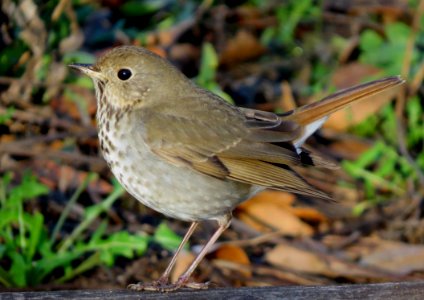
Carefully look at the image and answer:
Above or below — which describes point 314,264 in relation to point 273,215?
below

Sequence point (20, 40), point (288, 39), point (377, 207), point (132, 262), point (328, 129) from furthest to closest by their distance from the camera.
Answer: point (288, 39) → point (328, 129) → point (377, 207) → point (20, 40) → point (132, 262)

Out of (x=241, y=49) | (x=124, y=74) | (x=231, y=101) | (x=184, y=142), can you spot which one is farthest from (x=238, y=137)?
(x=241, y=49)

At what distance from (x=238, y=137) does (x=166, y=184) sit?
0.45 metres

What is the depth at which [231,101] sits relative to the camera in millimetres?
6340

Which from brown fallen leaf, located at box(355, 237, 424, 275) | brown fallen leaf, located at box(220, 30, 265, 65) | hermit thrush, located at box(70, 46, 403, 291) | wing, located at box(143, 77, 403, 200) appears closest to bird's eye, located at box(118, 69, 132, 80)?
hermit thrush, located at box(70, 46, 403, 291)

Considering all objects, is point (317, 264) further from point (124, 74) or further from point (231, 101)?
point (124, 74)

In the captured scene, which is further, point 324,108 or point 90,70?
point 324,108

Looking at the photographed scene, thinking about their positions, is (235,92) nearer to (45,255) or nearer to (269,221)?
(269,221)

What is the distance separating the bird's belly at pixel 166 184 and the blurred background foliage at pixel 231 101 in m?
0.79

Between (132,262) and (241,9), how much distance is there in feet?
10.2

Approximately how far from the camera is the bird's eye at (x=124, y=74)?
13.3 ft

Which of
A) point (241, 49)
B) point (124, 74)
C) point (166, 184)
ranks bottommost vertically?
point (241, 49)

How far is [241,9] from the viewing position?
7.61 meters

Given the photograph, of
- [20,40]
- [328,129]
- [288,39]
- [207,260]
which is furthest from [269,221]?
[288,39]
